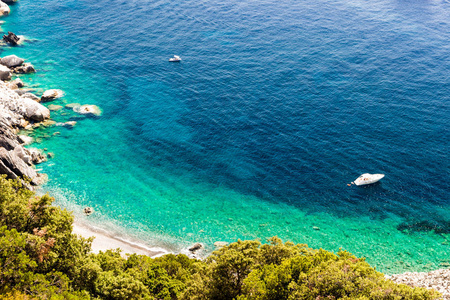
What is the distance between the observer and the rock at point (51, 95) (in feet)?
311

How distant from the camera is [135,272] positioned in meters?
44.4

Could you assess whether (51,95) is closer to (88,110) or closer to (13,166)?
(88,110)

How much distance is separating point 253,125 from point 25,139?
2218 inches

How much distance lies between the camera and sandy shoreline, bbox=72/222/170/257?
198 ft

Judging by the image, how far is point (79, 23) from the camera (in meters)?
140

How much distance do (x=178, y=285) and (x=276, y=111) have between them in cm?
6064

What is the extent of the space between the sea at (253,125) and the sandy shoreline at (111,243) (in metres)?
1.42

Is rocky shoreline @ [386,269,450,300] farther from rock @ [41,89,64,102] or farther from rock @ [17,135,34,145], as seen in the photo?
rock @ [41,89,64,102]

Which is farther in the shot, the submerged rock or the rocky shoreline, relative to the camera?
the submerged rock

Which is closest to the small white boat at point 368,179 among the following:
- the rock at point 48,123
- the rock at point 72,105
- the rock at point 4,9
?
the rock at point 48,123

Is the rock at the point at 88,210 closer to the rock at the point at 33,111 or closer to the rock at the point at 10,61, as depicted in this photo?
the rock at the point at 33,111

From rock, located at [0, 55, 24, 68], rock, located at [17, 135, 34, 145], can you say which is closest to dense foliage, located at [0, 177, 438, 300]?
rock, located at [17, 135, 34, 145]

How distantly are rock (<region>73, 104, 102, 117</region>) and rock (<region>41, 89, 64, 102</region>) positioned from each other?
8.35m

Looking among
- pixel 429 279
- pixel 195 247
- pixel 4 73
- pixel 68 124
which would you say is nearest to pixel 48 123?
pixel 68 124
